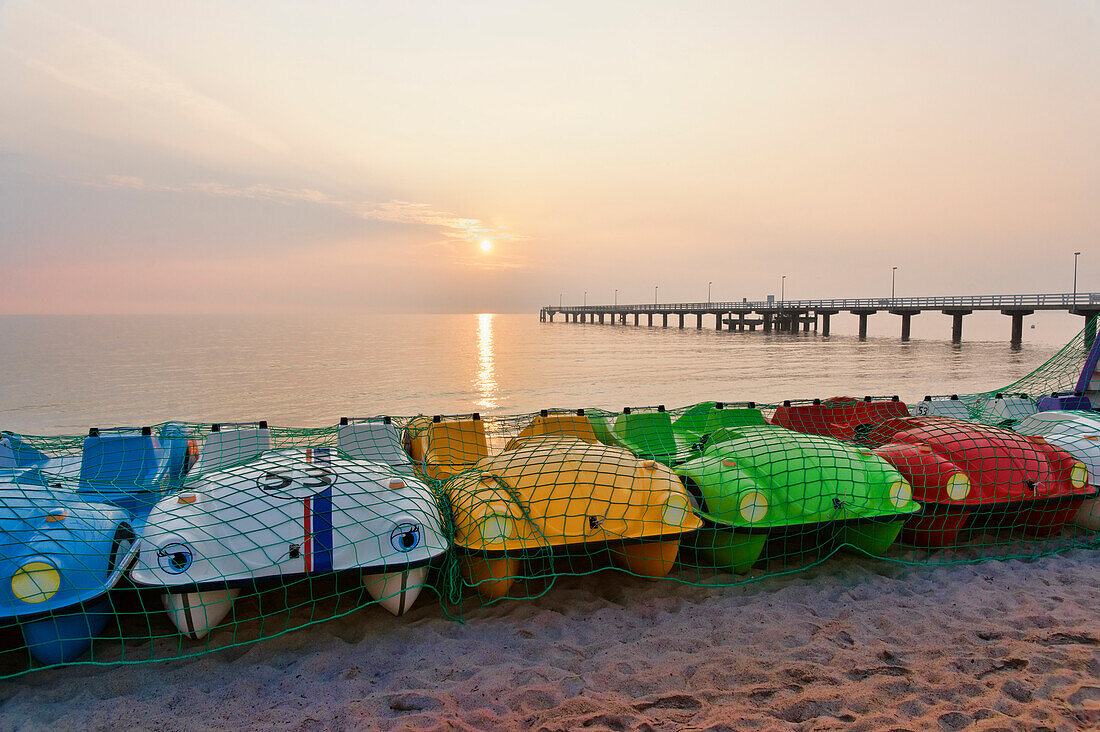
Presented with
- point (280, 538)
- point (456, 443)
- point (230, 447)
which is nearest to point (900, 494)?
point (456, 443)

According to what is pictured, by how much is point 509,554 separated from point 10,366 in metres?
39.4

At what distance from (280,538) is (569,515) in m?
1.78

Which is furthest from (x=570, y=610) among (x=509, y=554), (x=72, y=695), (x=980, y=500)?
(x=980, y=500)

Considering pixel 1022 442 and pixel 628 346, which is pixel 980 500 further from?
pixel 628 346

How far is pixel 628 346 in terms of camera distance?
1815 inches

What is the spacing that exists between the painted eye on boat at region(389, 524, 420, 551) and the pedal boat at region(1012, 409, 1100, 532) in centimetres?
547

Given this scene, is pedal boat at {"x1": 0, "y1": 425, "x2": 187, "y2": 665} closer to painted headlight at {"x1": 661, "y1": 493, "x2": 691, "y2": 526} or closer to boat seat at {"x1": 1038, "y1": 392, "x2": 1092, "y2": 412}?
painted headlight at {"x1": 661, "y1": 493, "x2": 691, "y2": 526}

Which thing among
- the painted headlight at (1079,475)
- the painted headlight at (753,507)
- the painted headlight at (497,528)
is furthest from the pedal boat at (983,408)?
the painted headlight at (497,528)

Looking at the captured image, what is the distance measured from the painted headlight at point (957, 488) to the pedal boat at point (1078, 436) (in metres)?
1.36

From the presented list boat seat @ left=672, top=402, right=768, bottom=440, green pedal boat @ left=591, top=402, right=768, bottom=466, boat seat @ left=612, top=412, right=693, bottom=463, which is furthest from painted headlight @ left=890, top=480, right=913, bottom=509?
boat seat @ left=672, top=402, right=768, bottom=440

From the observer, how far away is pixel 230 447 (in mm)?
6020

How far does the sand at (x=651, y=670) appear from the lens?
292cm

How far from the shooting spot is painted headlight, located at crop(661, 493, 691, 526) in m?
4.17

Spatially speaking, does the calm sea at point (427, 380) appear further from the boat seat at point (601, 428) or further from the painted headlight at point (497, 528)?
the painted headlight at point (497, 528)
